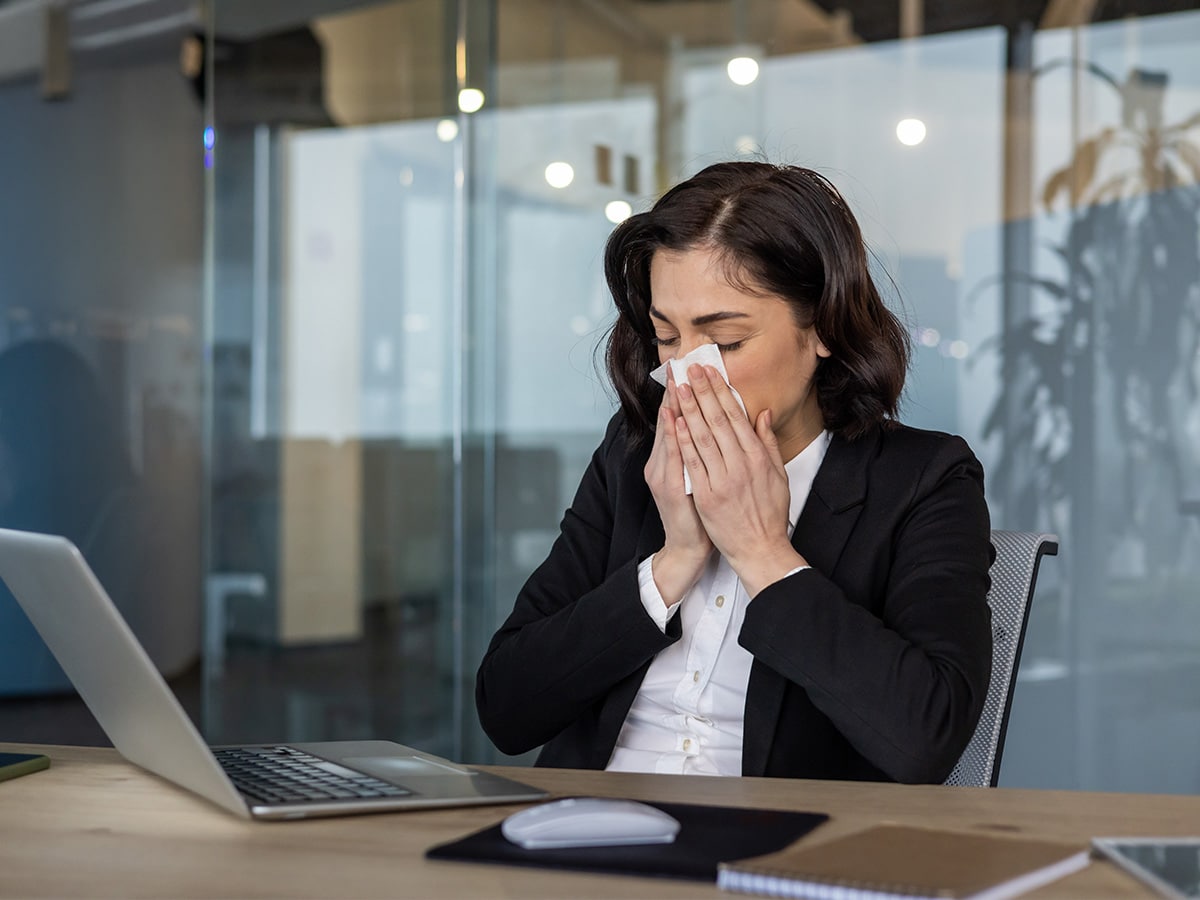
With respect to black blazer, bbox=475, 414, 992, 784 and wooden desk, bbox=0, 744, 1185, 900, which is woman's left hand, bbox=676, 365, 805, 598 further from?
wooden desk, bbox=0, 744, 1185, 900

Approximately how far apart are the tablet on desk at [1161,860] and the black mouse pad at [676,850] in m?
0.21

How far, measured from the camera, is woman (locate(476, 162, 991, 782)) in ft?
4.57

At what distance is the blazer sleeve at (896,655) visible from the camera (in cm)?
135

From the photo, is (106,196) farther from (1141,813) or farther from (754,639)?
(1141,813)

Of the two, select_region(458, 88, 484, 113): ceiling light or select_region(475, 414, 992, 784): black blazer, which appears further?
select_region(458, 88, 484, 113): ceiling light

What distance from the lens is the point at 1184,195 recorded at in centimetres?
301

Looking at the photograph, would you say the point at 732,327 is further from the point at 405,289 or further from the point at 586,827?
the point at 405,289

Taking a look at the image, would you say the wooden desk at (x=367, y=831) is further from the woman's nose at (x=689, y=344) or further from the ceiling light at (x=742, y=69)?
the ceiling light at (x=742, y=69)

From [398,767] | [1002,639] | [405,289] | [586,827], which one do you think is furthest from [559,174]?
[586,827]

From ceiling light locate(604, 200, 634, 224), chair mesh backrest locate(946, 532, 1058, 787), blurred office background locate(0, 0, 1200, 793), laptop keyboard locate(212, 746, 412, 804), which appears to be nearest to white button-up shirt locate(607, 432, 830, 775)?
chair mesh backrest locate(946, 532, 1058, 787)

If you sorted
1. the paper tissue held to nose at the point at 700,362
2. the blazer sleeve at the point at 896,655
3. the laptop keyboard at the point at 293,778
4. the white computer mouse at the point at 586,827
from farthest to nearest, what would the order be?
the paper tissue held to nose at the point at 700,362 < the blazer sleeve at the point at 896,655 < the laptop keyboard at the point at 293,778 < the white computer mouse at the point at 586,827

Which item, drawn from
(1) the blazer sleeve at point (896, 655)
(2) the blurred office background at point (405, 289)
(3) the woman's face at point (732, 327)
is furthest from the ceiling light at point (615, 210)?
(1) the blazer sleeve at point (896, 655)

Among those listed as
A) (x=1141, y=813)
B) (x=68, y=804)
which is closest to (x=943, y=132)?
(x=1141, y=813)

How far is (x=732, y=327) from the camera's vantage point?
1608 millimetres
